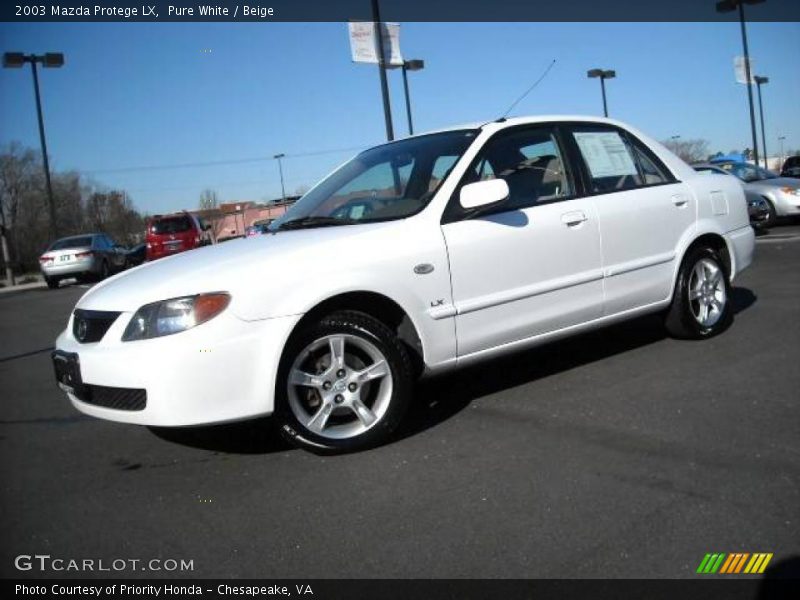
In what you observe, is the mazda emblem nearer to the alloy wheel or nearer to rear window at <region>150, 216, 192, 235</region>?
the alloy wheel

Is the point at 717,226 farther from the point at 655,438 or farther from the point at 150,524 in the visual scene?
the point at 150,524

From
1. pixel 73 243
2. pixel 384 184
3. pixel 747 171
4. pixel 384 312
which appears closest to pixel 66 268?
pixel 73 243

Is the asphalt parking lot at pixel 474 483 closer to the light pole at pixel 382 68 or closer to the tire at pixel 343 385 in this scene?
the tire at pixel 343 385

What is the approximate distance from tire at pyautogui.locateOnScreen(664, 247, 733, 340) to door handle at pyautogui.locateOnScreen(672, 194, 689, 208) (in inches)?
13.8

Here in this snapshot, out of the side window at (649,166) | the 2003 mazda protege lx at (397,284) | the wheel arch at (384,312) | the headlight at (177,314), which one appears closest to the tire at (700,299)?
the 2003 mazda protege lx at (397,284)

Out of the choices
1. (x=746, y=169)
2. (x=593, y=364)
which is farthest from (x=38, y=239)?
(x=593, y=364)

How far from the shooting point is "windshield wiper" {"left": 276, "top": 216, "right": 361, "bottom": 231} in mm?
4094

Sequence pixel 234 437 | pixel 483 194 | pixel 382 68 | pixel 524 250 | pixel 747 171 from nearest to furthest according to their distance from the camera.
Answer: pixel 483 194
pixel 234 437
pixel 524 250
pixel 382 68
pixel 747 171

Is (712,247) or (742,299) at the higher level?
(712,247)

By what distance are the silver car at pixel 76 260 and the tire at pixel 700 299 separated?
18.1 m

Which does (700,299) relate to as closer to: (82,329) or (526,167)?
(526,167)

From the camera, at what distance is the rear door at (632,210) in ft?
15.1

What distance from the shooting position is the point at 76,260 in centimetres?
1983

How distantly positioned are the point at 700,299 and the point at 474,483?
2.98 m
